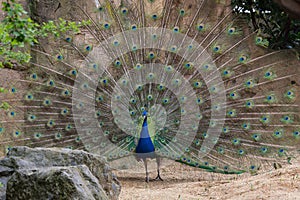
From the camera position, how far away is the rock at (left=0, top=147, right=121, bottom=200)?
9.49 feet

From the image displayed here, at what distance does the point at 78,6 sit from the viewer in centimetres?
714

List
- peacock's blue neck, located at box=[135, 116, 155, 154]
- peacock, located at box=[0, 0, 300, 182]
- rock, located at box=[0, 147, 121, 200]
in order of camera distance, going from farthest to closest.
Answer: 1. peacock, located at box=[0, 0, 300, 182]
2. peacock's blue neck, located at box=[135, 116, 155, 154]
3. rock, located at box=[0, 147, 121, 200]

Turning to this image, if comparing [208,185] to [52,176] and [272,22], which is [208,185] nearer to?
[52,176]

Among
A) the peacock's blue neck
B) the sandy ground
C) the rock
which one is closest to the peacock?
the peacock's blue neck

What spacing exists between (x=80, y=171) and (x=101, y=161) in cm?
65

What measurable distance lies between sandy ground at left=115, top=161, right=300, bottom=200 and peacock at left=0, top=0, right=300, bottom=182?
11.3 inches

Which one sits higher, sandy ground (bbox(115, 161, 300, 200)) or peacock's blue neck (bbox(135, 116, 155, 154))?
peacock's blue neck (bbox(135, 116, 155, 154))

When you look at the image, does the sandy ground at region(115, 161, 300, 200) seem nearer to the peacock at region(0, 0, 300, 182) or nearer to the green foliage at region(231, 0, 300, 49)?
the peacock at region(0, 0, 300, 182)

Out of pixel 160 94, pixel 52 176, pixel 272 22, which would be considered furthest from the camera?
pixel 272 22

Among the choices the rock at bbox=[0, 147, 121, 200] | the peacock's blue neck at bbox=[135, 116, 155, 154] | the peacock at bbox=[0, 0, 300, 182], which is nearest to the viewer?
the rock at bbox=[0, 147, 121, 200]

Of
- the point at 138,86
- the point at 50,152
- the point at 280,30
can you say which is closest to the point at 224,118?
the point at 138,86

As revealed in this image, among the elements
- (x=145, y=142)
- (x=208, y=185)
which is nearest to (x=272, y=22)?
(x=145, y=142)

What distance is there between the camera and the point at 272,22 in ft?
29.2

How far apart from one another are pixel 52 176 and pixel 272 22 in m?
6.85
